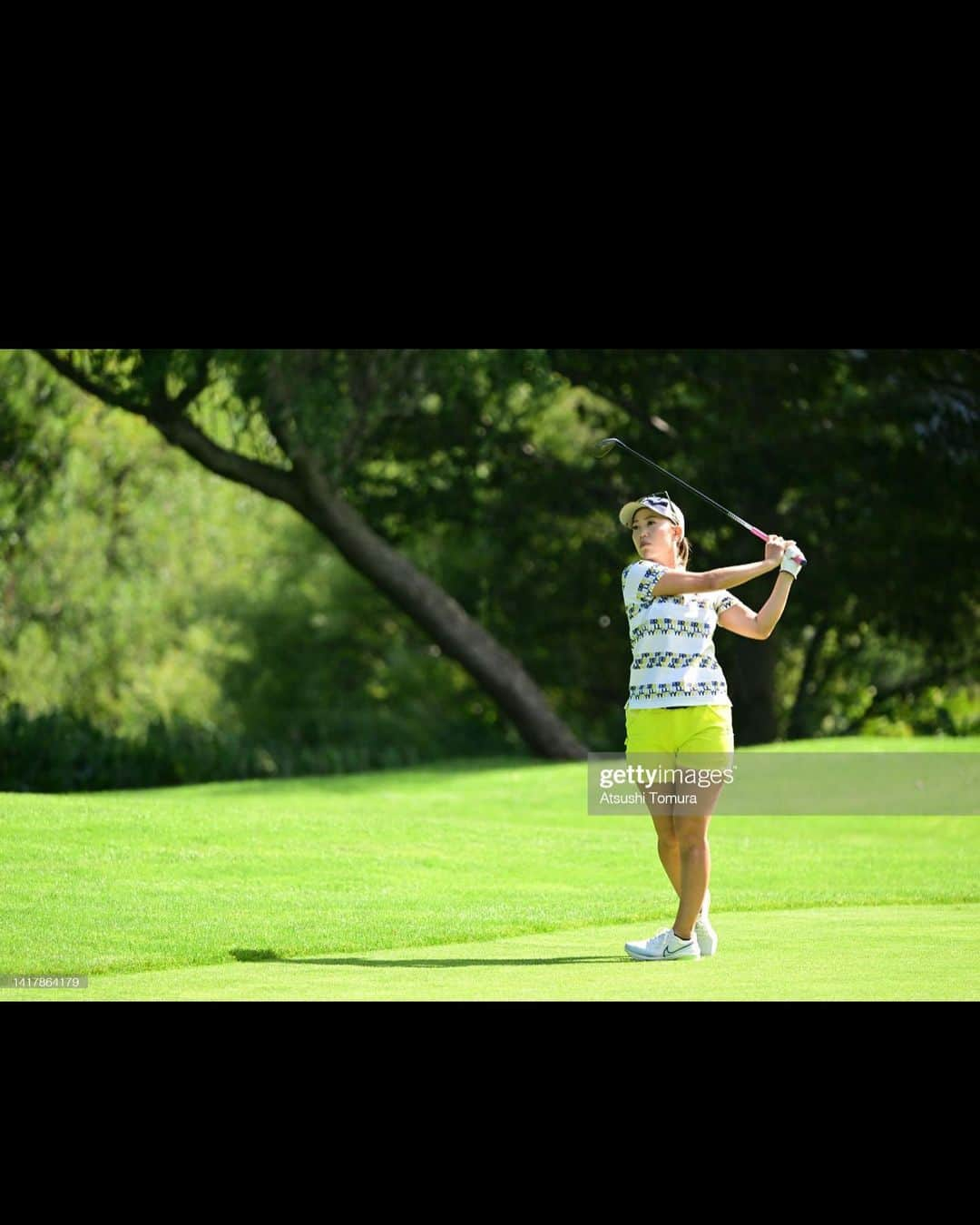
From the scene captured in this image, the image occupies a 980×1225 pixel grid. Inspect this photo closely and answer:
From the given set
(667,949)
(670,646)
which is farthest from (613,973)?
(670,646)

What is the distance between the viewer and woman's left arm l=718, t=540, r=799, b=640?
5.96 meters

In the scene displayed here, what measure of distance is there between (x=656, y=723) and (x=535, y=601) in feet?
56.8

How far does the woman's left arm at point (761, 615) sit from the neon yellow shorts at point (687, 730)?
32cm

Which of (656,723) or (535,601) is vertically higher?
(535,601)

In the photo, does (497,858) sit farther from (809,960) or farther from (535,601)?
(535,601)

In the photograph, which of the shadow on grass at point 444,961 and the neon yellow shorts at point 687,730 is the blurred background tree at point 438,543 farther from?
the neon yellow shorts at point 687,730

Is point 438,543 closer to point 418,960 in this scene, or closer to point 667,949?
point 418,960

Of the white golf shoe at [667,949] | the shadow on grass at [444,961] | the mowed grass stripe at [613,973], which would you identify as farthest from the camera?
the shadow on grass at [444,961]

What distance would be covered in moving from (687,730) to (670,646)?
0.31m

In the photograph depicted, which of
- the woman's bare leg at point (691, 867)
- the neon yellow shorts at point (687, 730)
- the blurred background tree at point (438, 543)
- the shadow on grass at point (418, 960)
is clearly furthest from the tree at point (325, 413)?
the woman's bare leg at point (691, 867)

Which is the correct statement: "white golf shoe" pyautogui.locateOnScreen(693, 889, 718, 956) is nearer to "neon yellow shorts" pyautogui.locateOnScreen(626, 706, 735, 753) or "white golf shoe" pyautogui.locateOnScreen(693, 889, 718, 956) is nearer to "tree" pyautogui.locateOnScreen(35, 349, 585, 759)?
"neon yellow shorts" pyautogui.locateOnScreen(626, 706, 735, 753)

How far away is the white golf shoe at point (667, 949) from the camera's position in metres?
6.07

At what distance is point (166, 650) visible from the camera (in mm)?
24688
